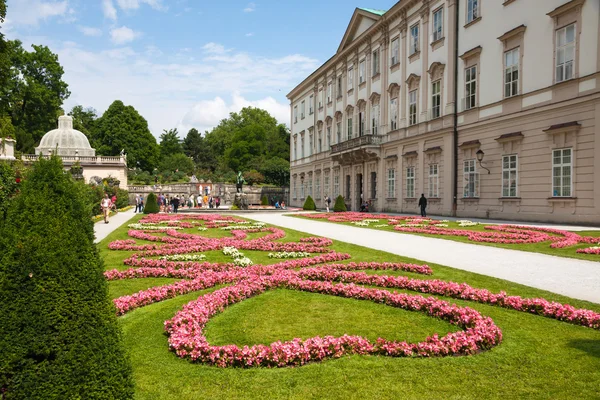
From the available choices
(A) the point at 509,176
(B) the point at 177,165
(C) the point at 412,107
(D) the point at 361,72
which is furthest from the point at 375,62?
(B) the point at 177,165

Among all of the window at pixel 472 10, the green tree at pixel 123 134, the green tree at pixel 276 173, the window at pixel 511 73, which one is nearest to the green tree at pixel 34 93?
the green tree at pixel 123 134

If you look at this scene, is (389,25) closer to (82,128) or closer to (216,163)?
(82,128)

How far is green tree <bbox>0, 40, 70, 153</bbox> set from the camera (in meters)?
58.3

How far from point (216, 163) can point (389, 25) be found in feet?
249

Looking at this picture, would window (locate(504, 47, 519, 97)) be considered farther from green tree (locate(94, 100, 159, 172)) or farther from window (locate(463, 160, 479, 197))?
green tree (locate(94, 100, 159, 172))

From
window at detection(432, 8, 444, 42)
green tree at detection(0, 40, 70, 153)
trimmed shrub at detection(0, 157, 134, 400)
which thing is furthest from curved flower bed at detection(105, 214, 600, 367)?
green tree at detection(0, 40, 70, 153)

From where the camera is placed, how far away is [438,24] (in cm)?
3084

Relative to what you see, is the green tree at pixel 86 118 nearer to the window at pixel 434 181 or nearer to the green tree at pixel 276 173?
the green tree at pixel 276 173

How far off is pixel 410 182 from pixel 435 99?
6.28 metres

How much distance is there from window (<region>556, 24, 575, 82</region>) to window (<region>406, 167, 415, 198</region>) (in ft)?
43.2

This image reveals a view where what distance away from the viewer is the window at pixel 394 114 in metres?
36.0

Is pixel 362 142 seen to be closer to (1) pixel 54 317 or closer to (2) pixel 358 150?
(2) pixel 358 150

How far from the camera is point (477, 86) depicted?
88.8ft

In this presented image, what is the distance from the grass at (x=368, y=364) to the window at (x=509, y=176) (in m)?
19.4
